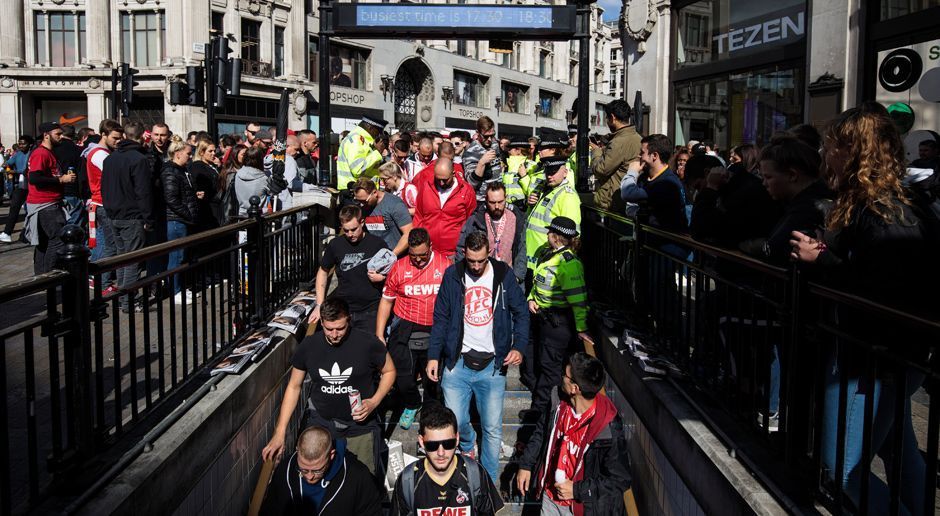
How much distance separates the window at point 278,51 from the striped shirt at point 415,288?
1402 inches

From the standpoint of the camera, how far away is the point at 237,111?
1490 inches

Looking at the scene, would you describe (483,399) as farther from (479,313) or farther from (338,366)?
(338,366)

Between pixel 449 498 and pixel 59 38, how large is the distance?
4268cm

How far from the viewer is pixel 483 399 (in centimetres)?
655

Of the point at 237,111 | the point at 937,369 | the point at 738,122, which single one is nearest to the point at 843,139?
the point at 937,369

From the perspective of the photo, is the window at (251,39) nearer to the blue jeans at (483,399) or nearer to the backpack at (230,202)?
the backpack at (230,202)

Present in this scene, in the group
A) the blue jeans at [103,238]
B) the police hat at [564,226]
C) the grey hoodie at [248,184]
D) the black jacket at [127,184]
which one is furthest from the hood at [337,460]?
the blue jeans at [103,238]

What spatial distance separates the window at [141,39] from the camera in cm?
3850

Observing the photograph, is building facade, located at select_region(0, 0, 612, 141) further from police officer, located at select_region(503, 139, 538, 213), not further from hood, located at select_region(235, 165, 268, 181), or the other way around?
hood, located at select_region(235, 165, 268, 181)

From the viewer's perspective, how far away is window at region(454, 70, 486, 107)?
5156cm

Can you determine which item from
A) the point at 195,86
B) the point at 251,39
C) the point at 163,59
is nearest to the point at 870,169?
the point at 195,86

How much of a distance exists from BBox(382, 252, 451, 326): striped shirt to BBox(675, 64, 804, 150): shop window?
704 cm

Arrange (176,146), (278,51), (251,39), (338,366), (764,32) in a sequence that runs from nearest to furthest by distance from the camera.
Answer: (338,366) < (176,146) < (764,32) < (251,39) < (278,51)

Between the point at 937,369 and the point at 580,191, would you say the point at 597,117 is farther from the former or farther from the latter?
the point at 937,369
